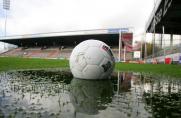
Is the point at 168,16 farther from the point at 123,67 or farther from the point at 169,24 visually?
the point at 123,67

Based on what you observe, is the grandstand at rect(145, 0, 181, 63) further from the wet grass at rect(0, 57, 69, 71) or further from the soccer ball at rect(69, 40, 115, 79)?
the soccer ball at rect(69, 40, 115, 79)

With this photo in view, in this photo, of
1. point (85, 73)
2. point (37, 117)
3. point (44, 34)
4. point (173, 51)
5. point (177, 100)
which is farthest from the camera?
point (44, 34)

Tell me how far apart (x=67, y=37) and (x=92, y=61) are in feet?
219

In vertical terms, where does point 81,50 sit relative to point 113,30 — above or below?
below

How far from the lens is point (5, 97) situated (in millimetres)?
7719

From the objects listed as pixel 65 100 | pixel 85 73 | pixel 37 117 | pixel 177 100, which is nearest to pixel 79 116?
pixel 37 117

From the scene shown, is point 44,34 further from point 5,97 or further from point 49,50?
point 5,97

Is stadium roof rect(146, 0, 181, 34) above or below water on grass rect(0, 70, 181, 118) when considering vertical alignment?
above

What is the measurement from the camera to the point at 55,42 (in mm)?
87812

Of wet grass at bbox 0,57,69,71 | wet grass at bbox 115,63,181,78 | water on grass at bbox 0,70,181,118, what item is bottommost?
water on grass at bbox 0,70,181,118

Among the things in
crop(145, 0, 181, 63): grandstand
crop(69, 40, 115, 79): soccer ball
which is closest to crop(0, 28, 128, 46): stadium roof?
crop(145, 0, 181, 63): grandstand

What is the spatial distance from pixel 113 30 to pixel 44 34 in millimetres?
24831

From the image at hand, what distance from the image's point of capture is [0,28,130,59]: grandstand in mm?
71688

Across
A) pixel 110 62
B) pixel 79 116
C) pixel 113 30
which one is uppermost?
pixel 113 30
